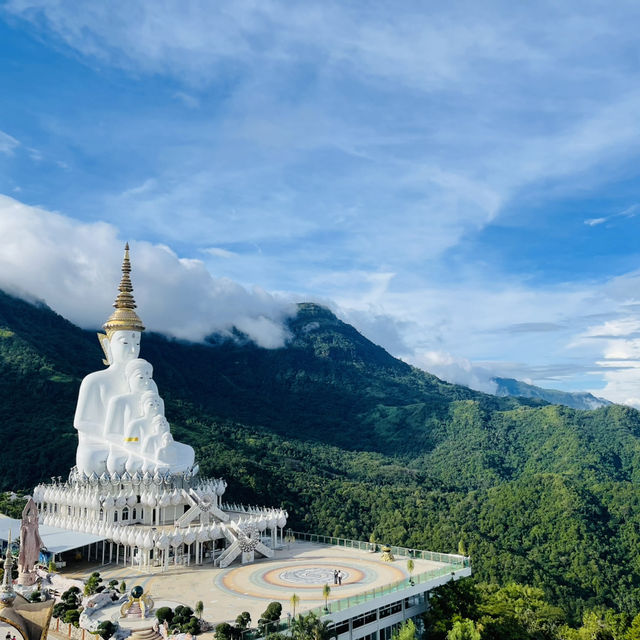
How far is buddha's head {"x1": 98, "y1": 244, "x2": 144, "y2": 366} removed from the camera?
4150 centimetres

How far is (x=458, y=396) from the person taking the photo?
161 m

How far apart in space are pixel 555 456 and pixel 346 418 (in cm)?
4265

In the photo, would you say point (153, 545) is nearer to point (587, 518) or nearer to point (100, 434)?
point (100, 434)

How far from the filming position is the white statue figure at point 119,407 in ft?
120

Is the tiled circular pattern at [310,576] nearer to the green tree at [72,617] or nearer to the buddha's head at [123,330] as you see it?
the green tree at [72,617]

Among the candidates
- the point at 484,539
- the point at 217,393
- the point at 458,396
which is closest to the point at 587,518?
the point at 484,539

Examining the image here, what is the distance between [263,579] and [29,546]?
32.2 ft

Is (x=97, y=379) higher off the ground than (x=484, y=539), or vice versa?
(x=97, y=379)

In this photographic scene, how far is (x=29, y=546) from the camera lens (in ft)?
86.5

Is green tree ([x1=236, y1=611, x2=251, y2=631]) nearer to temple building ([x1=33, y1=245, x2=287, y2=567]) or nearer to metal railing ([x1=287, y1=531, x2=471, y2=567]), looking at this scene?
temple building ([x1=33, y1=245, x2=287, y2=567])

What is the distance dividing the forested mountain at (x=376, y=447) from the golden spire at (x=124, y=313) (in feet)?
53.7

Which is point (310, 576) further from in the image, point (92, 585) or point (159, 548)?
point (92, 585)

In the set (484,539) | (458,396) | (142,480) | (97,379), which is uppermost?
(458,396)

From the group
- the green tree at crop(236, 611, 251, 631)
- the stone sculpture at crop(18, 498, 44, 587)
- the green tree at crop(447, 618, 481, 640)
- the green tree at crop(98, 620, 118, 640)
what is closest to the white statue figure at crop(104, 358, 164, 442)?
the stone sculpture at crop(18, 498, 44, 587)
